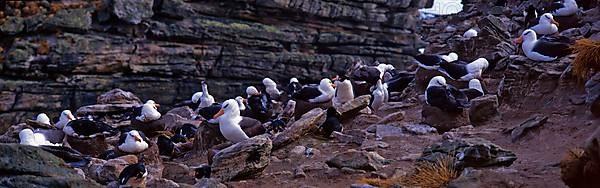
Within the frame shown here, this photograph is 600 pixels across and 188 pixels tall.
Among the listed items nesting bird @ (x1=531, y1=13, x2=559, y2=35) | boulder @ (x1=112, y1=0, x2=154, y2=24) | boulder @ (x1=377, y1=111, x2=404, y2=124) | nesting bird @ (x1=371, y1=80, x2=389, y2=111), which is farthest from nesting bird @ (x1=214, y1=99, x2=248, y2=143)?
boulder @ (x1=112, y1=0, x2=154, y2=24)

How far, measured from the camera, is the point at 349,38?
26.2 metres

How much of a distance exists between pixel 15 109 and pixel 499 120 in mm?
15221

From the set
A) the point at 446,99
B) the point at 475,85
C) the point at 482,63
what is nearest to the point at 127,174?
the point at 446,99

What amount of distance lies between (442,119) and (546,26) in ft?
12.0

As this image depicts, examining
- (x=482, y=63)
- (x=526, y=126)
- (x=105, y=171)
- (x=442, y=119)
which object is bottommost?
(x=105, y=171)

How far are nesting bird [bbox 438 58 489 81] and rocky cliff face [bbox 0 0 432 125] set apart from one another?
42.3 ft

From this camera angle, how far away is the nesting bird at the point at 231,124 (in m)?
9.76

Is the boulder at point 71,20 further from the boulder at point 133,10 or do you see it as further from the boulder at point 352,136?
the boulder at point 352,136

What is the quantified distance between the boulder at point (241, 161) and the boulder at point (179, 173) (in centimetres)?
58

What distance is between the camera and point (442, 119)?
956 centimetres

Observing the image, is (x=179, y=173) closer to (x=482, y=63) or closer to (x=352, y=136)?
(x=352, y=136)

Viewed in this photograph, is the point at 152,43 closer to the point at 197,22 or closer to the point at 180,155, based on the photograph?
the point at 197,22

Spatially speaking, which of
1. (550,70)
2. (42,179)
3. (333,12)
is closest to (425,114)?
(550,70)

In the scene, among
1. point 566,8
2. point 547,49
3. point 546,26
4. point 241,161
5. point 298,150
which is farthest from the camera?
point 566,8
